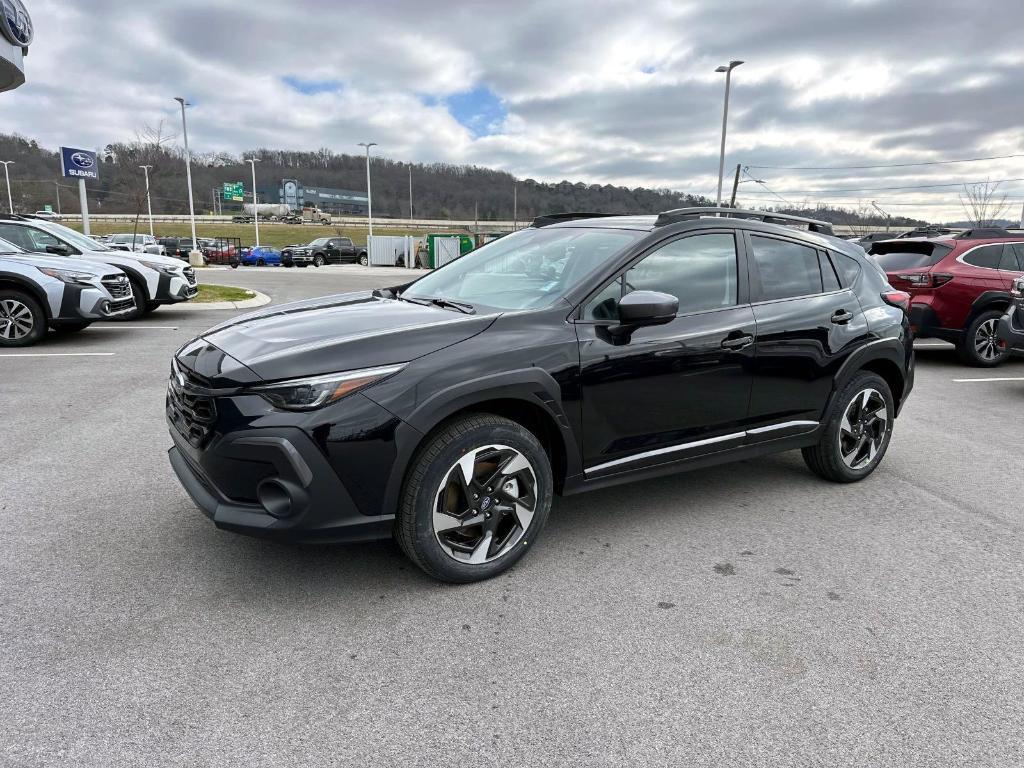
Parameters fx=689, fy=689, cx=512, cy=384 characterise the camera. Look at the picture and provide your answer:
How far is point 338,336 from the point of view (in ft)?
9.62

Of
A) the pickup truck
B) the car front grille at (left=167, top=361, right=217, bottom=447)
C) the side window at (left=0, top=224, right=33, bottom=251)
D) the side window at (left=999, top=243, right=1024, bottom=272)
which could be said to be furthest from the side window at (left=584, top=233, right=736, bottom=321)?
the pickup truck

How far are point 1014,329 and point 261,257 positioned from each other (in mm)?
42670

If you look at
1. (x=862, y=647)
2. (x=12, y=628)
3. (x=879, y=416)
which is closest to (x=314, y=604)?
(x=12, y=628)

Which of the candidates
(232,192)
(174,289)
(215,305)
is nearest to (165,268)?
(174,289)

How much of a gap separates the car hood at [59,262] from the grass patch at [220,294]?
5.18 metres

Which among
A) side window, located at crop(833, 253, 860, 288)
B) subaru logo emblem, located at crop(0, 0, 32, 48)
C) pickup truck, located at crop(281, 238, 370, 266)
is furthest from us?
pickup truck, located at crop(281, 238, 370, 266)

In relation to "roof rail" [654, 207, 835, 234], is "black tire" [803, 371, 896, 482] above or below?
below

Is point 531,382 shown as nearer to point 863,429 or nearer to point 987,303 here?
point 863,429

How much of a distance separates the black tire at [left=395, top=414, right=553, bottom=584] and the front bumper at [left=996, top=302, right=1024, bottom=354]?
667 centimetres

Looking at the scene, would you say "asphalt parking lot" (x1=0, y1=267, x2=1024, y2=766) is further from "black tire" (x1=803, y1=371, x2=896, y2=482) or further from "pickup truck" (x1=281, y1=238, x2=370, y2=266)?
Answer: "pickup truck" (x1=281, y1=238, x2=370, y2=266)

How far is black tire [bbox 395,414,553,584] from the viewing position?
2826mm

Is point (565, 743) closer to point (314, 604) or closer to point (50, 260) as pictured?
point (314, 604)

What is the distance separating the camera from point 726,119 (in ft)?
92.9

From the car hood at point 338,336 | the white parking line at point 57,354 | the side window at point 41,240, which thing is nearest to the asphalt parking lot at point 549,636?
the car hood at point 338,336
